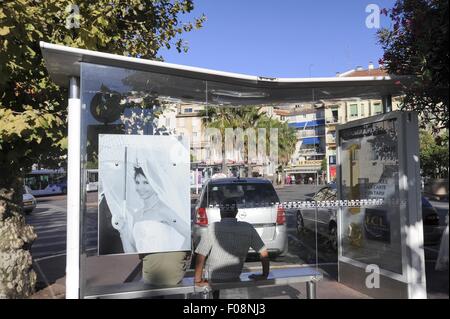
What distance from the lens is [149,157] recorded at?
4914 millimetres

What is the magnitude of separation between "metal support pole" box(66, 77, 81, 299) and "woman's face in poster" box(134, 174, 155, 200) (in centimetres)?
63

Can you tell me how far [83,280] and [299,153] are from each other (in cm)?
361

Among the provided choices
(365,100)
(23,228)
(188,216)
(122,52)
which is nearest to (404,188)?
(365,100)

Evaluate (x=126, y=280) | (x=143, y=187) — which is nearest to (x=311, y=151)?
(x=143, y=187)

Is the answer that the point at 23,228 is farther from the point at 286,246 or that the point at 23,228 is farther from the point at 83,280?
the point at 286,246

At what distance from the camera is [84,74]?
4.48 metres

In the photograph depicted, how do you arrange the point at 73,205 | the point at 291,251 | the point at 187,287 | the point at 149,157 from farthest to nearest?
1. the point at 291,251
2. the point at 149,157
3. the point at 187,287
4. the point at 73,205

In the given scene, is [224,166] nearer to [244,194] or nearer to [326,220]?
[244,194]

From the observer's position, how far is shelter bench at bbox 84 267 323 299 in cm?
454

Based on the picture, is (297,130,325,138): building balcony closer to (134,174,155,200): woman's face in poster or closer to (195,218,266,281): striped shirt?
(195,218,266,281): striped shirt

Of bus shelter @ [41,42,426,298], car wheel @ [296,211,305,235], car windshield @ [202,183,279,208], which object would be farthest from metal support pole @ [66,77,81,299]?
car wheel @ [296,211,305,235]

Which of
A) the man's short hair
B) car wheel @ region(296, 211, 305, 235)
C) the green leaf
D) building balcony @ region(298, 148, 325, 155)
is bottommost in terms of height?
car wheel @ region(296, 211, 305, 235)

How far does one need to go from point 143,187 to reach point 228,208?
1.53 meters
